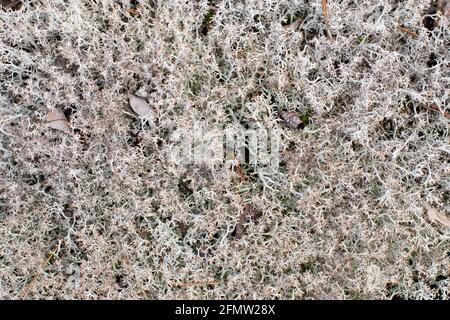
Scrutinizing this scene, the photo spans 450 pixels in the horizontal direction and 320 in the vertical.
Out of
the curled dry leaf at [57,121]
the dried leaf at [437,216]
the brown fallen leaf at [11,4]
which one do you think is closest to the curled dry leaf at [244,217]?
the dried leaf at [437,216]

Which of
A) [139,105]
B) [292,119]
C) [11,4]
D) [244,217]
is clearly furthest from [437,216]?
[11,4]

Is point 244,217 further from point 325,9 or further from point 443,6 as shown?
point 443,6

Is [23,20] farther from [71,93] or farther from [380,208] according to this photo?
[380,208]

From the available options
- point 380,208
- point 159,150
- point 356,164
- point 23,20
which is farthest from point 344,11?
point 23,20

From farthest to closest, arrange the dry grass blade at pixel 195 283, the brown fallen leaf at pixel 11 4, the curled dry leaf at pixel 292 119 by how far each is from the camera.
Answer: the brown fallen leaf at pixel 11 4, the curled dry leaf at pixel 292 119, the dry grass blade at pixel 195 283

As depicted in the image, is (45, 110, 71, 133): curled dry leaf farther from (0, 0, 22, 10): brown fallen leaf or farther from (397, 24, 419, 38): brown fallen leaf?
(397, 24, 419, 38): brown fallen leaf

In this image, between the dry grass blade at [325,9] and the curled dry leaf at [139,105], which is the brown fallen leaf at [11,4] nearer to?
the curled dry leaf at [139,105]

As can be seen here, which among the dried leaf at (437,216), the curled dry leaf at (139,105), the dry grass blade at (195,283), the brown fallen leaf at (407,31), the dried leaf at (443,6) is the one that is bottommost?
the dry grass blade at (195,283)

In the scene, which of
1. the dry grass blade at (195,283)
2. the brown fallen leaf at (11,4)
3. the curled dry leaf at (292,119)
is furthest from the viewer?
the brown fallen leaf at (11,4)
